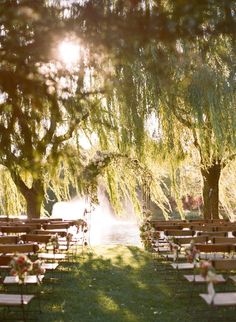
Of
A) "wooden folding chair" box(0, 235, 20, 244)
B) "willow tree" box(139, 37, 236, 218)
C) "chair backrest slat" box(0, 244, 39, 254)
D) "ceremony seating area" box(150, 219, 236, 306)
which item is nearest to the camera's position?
"ceremony seating area" box(150, 219, 236, 306)

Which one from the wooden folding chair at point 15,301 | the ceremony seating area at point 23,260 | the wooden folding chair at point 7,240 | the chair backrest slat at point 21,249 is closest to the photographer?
the wooden folding chair at point 15,301

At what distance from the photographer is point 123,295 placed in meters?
8.52

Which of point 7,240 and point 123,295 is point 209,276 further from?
point 7,240

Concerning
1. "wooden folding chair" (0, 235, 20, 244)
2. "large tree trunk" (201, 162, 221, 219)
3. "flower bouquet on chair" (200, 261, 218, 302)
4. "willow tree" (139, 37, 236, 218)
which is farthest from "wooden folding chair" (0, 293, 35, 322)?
"large tree trunk" (201, 162, 221, 219)

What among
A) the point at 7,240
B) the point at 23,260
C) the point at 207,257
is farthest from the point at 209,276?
the point at 7,240

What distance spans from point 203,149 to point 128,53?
9168mm

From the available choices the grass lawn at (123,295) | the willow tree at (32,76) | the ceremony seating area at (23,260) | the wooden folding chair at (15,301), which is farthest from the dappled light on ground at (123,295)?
the willow tree at (32,76)

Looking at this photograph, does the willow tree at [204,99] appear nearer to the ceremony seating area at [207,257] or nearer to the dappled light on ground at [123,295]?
the ceremony seating area at [207,257]

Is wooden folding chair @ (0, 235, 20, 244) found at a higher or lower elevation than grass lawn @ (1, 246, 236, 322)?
higher

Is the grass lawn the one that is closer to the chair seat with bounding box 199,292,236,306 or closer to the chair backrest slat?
the chair seat with bounding box 199,292,236,306

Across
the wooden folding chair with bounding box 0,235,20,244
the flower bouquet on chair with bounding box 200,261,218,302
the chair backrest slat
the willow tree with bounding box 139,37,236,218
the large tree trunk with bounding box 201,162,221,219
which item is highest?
the willow tree with bounding box 139,37,236,218

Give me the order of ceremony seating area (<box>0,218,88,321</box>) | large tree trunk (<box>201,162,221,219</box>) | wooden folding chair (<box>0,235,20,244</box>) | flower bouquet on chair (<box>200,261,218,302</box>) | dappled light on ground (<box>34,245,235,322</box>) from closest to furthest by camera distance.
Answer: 1. flower bouquet on chair (<box>200,261,218,302</box>)
2. ceremony seating area (<box>0,218,88,321</box>)
3. dappled light on ground (<box>34,245,235,322</box>)
4. wooden folding chair (<box>0,235,20,244</box>)
5. large tree trunk (<box>201,162,221,219</box>)

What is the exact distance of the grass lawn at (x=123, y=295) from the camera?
727cm

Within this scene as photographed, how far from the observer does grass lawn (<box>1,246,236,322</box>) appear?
727cm
